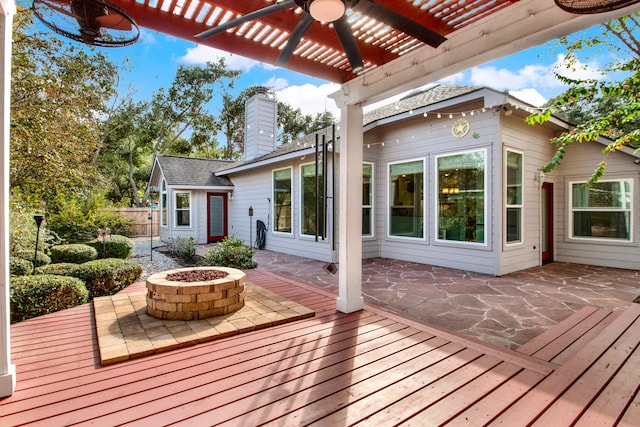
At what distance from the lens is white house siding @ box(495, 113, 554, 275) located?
585cm

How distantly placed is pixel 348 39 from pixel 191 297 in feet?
9.22

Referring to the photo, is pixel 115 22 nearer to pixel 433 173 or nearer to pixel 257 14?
pixel 257 14

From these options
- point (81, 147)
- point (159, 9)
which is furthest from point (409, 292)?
point (81, 147)

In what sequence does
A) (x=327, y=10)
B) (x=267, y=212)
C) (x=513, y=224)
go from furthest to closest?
(x=267, y=212), (x=513, y=224), (x=327, y=10)

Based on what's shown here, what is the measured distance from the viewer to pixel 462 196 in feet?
20.9

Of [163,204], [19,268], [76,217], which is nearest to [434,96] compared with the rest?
[19,268]

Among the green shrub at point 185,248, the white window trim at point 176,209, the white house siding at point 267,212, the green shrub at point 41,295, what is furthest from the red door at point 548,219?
the white window trim at point 176,209

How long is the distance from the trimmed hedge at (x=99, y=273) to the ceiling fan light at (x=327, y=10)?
15.5 feet

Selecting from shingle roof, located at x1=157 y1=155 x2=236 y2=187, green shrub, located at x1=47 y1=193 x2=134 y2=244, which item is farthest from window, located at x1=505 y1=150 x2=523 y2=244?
green shrub, located at x1=47 y1=193 x2=134 y2=244

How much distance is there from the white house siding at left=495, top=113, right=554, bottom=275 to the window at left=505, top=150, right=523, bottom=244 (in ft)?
0.40

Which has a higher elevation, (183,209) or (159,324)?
(183,209)

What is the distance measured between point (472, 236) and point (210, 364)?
5.38 meters

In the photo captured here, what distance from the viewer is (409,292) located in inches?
184

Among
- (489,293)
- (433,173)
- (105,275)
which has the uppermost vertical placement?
(433,173)
